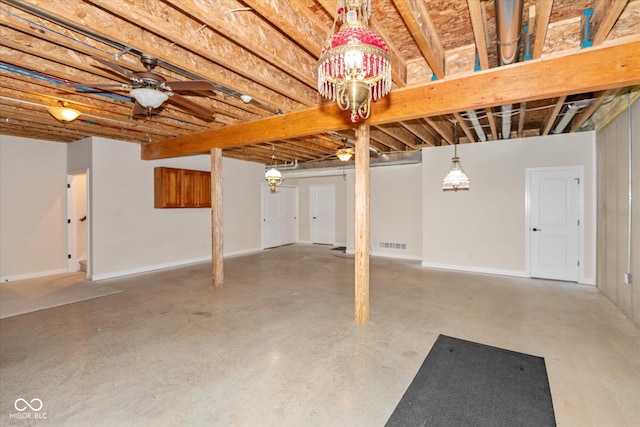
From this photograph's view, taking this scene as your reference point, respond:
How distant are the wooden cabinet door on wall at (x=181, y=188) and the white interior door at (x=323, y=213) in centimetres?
393

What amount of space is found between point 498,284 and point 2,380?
6404mm

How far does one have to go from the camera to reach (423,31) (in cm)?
224

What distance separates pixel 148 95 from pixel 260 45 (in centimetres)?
109

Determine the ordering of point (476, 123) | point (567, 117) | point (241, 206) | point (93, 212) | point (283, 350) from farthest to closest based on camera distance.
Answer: point (241, 206)
point (93, 212)
point (476, 123)
point (567, 117)
point (283, 350)

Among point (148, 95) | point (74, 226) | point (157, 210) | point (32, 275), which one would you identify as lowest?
point (32, 275)

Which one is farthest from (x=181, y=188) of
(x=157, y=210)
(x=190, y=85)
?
(x=190, y=85)

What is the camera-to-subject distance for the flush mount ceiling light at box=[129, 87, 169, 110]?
101 inches

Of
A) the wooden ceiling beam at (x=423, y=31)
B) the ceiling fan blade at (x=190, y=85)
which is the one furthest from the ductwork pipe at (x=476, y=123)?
the ceiling fan blade at (x=190, y=85)

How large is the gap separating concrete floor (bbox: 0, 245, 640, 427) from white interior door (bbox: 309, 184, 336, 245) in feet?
16.2

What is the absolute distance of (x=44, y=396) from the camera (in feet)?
7.37

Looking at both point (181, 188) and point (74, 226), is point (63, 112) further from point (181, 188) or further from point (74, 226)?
point (74, 226)

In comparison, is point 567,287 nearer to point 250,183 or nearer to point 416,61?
point 416,61

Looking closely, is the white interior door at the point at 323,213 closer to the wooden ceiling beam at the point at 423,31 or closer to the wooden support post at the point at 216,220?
the wooden support post at the point at 216,220

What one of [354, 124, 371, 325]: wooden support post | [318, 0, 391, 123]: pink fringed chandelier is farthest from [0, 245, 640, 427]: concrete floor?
[318, 0, 391, 123]: pink fringed chandelier
